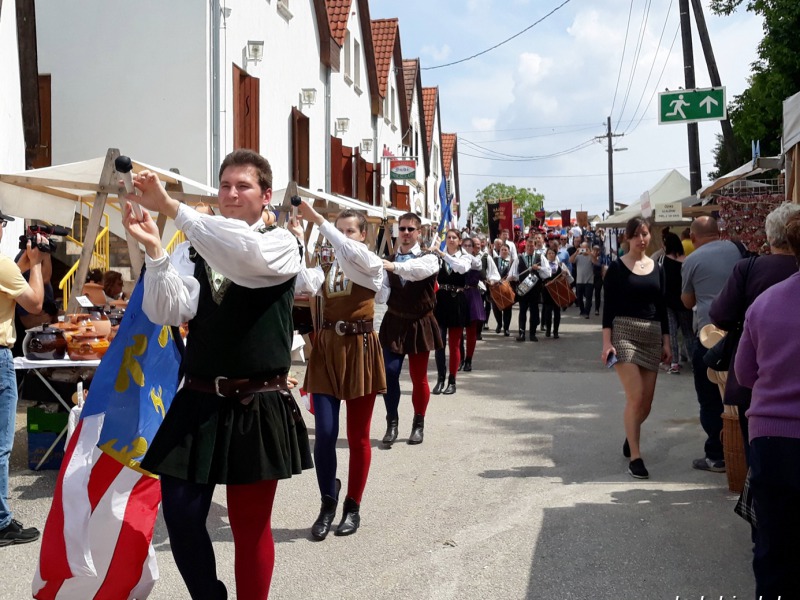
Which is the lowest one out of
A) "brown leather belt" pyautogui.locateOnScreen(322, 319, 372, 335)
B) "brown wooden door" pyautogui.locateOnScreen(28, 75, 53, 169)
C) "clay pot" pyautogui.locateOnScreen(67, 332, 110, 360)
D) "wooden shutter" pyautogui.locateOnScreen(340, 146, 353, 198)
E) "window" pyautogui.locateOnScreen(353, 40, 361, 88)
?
"clay pot" pyautogui.locateOnScreen(67, 332, 110, 360)

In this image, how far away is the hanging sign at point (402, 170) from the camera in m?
24.6

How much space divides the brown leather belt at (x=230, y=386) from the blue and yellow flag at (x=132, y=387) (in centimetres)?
68

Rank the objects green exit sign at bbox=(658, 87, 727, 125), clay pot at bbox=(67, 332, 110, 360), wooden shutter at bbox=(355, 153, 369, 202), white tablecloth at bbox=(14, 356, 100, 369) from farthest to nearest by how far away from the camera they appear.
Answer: wooden shutter at bbox=(355, 153, 369, 202)
green exit sign at bbox=(658, 87, 727, 125)
clay pot at bbox=(67, 332, 110, 360)
white tablecloth at bbox=(14, 356, 100, 369)

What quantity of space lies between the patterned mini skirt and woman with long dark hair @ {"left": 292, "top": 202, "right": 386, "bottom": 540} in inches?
78.6

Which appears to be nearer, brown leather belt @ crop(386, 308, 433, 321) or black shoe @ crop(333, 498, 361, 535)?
black shoe @ crop(333, 498, 361, 535)

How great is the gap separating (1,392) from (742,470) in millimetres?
4595

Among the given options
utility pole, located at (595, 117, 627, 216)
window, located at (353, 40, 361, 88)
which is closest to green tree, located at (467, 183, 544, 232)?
utility pole, located at (595, 117, 627, 216)

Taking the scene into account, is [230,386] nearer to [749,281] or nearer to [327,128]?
[749,281]

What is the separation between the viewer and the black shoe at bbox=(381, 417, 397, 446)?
7.77 meters

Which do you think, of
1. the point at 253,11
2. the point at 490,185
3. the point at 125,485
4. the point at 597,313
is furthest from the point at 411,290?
the point at 490,185

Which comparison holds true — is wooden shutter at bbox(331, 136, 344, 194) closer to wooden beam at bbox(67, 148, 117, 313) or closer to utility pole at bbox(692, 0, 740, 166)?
utility pole at bbox(692, 0, 740, 166)

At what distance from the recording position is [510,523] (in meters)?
5.45

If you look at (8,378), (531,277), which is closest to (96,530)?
(8,378)

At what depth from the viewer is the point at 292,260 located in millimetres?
3180
